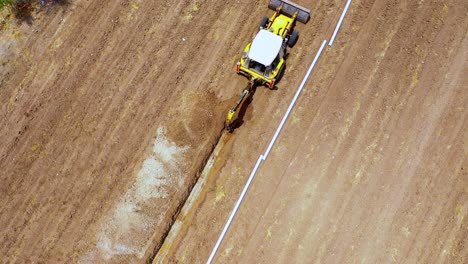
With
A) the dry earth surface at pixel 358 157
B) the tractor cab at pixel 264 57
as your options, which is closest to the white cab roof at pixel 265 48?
the tractor cab at pixel 264 57

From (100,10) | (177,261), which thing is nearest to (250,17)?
(100,10)

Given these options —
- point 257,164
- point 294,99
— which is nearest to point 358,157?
point 294,99

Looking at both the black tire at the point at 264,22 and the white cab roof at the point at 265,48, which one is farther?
the black tire at the point at 264,22

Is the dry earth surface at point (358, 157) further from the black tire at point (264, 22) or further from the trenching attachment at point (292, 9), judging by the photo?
the black tire at point (264, 22)

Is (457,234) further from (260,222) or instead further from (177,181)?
(177,181)

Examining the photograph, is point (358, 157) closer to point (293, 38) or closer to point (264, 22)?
point (293, 38)

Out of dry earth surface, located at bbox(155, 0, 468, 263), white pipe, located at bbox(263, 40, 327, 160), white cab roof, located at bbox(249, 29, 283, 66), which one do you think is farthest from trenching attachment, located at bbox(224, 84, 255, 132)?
white pipe, located at bbox(263, 40, 327, 160)

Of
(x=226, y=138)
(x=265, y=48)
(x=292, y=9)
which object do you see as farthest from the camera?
(x=292, y=9)

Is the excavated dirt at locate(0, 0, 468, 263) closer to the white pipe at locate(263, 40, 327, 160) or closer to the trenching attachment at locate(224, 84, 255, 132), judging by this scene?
the white pipe at locate(263, 40, 327, 160)

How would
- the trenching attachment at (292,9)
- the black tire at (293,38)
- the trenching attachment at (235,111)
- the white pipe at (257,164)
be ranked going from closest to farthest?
the white pipe at (257,164)
the trenching attachment at (235,111)
the black tire at (293,38)
the trenching attachment at (292,9)
